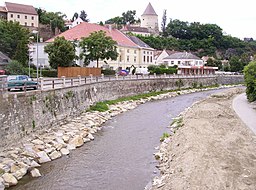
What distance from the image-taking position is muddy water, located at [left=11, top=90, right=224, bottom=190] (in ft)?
55.6

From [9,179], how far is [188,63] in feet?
275

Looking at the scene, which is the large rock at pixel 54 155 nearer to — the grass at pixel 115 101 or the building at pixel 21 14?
the grass at pixel 115 101

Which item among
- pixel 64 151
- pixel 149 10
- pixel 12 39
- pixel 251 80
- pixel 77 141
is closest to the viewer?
pixel 64 151

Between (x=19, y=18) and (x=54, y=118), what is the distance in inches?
3207

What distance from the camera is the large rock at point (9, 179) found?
16406mm

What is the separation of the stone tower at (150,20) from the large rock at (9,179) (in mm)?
139938

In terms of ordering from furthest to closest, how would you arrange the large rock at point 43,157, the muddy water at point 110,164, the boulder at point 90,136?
the boulder at point 90,136
the large rock at point 43,157
the muddy water at point 110,164

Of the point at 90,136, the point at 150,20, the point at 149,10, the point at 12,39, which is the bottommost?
the point at 90,136

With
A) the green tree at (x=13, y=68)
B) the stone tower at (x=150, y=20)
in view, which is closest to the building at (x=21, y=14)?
the green tree at (x=13, y=68)

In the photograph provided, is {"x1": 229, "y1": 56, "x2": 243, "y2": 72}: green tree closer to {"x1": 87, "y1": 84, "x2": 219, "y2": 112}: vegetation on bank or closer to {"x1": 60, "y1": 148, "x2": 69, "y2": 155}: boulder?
{"x1": 87, "y1": 84, "x2": 219, "y2": 112}: vegetation on bank

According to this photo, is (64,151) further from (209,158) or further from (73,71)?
(73,71)

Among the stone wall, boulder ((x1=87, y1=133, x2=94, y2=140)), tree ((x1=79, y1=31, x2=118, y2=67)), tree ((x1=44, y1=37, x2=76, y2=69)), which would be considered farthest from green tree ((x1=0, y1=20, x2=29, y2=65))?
boulder ((x1=87, y1=133, x2=94, y2=140))

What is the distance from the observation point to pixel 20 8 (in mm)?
101438

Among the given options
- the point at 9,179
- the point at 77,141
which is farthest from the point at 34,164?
the point at 77,141
